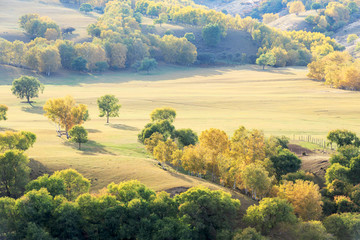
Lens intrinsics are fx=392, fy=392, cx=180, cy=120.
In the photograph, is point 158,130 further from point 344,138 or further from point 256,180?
point 344,138

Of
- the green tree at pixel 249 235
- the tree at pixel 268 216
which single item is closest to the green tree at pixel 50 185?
the green tree at pixel 249 235

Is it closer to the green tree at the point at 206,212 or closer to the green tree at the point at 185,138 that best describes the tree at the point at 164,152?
the green tree at the point at 185,138

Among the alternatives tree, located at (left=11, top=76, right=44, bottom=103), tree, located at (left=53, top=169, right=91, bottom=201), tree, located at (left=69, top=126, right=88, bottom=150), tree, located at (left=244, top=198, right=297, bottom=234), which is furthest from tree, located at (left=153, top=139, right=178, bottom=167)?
tree, located at (left=11, top=76, right=44, bottom=103)

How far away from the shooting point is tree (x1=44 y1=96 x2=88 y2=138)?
88.8 m

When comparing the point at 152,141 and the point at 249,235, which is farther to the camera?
the point at 152,141

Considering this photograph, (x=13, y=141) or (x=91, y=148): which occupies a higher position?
(x=13, y=141)

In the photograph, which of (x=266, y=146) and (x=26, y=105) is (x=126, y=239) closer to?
(x=266, y=146)

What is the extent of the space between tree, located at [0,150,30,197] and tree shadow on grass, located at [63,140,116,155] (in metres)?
16.5

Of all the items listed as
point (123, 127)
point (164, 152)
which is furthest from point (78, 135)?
point (123, 127)

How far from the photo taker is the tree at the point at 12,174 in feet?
180

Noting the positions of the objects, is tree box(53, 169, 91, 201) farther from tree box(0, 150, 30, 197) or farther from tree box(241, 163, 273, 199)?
tree box(241, 163, 273, 199)

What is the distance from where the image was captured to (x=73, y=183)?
5534 centimetres

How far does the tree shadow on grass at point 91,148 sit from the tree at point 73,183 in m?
16.2

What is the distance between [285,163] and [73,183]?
124ft
